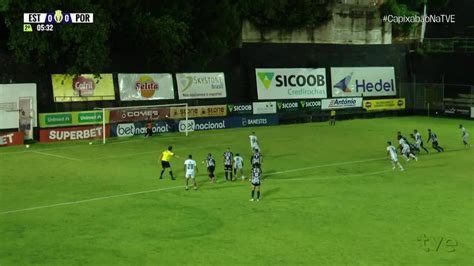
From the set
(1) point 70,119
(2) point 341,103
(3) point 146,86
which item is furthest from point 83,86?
(2) point 341,103

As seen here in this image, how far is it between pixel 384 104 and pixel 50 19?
1427 inches

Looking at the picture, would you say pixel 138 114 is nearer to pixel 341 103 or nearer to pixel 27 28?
pixel 27 28

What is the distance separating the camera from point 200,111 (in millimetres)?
51000

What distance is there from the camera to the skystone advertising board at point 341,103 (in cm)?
5994

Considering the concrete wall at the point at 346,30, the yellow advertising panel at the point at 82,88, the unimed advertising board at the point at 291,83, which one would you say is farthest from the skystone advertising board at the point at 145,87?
the concrete wall at the point at 346,30

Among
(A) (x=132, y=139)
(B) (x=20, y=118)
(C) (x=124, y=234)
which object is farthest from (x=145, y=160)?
(C) (x=124, y=234)

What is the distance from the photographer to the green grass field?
1811 centimetres

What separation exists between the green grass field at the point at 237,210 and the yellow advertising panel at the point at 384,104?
22685 mm

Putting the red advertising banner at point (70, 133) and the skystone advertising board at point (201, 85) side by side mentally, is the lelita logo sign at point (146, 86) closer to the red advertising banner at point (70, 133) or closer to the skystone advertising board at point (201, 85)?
the skystone advertising board at point (201, 85)

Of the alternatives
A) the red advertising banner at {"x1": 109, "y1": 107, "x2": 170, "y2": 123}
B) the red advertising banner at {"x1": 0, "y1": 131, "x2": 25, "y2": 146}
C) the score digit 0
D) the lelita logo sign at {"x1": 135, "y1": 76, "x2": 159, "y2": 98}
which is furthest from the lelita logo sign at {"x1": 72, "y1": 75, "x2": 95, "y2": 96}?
the red advertising banner at {"x1": 0, "y1": 131, "x2": 25, "y2": 146}

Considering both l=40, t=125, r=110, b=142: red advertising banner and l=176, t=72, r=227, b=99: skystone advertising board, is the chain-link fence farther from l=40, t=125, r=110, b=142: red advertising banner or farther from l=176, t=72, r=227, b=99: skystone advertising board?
l=40, t=125, r=110, b=142: red advertising banner

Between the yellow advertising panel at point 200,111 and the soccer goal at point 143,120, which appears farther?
the yellow advertising panel at point 200,111

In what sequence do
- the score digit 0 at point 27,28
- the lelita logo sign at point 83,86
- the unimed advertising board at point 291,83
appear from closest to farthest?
1. the score digit 0 at point 27,28
2. the lelita logo sign at point 83,86
3. the unimed advertising board at point 291,83

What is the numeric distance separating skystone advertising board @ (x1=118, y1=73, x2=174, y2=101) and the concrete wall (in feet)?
36.0
